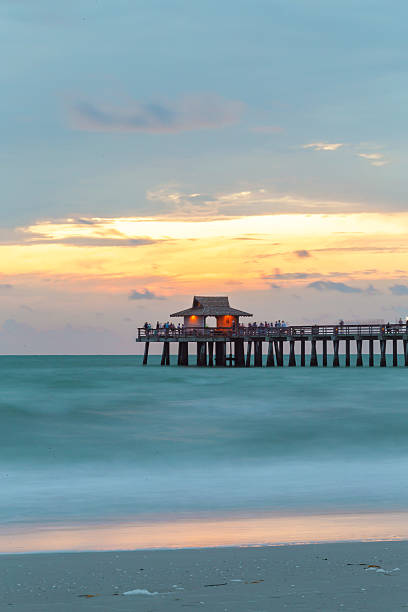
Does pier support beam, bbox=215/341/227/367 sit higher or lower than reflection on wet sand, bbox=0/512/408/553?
higher

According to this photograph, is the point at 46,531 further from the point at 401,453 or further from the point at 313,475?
the point at 401,453

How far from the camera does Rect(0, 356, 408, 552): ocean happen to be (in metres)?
9.94

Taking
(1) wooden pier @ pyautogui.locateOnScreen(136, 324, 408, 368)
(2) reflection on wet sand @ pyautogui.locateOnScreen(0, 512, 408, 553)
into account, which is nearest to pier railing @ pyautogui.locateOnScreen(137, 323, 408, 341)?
(1) wooden pier @ pyautogui.locateOnScreen(136, 324, 408, 368)

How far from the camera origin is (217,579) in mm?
7043

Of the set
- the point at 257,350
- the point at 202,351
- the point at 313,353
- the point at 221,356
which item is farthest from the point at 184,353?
the point at 313,353

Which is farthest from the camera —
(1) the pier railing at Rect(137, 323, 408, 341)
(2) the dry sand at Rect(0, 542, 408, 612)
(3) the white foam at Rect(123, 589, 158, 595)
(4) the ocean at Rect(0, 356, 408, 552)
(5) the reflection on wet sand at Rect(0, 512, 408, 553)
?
(1) the pier railing at Rect(137, 323, 408, 341)

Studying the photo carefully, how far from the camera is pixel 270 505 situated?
11.7 meters

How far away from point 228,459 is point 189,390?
2129 centimetres

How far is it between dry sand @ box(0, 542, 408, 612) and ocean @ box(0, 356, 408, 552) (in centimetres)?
74

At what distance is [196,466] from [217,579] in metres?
10.4

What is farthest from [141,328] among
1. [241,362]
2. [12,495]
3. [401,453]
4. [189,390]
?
[12,495]

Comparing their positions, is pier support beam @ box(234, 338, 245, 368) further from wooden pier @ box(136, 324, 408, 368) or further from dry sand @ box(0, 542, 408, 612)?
dry sand @ box(0, 542, 408, 612)

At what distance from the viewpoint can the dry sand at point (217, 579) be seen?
6211mm

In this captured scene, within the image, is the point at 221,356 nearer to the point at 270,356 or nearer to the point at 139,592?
the point at 270,356
